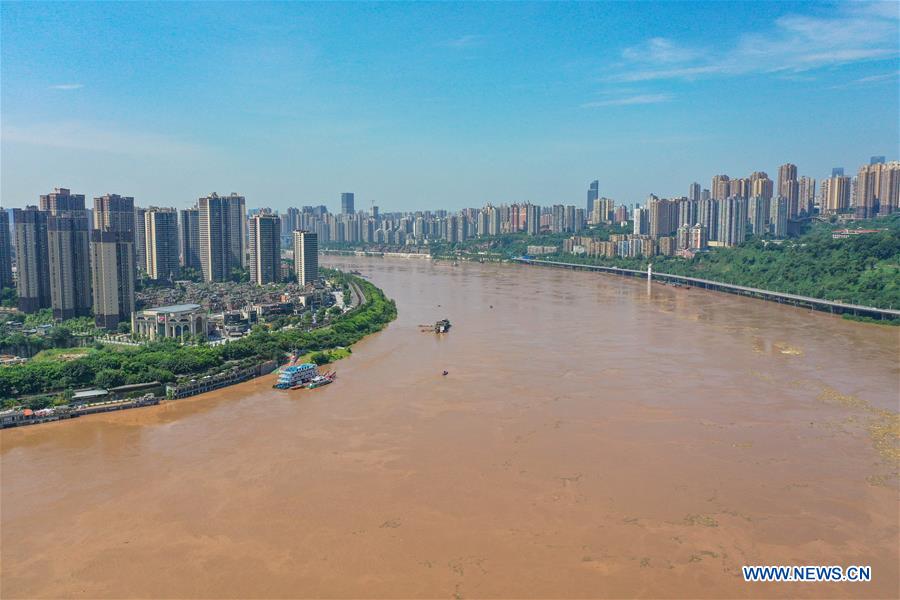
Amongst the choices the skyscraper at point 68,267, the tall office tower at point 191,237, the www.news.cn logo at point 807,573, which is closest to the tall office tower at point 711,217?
the tall office tower at point 191,237

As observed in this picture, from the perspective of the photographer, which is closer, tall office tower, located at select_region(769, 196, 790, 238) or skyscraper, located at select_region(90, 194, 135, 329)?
skyscraper, located at select_region(90, 194, 135, 329)

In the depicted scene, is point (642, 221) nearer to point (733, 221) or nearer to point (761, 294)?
point (733, 221)

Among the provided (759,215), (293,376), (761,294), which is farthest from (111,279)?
(759,215)

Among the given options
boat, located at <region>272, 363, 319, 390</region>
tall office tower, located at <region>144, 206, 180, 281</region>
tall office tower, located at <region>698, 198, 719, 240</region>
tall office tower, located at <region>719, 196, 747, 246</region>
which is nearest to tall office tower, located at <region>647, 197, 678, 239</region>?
tall office tower, located at <region>698, 198, 719, 240</region>

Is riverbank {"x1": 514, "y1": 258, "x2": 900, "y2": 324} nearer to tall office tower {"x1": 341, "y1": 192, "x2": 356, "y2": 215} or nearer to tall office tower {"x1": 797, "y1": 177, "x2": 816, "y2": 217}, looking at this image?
tall office tower {"x1": 797, "y1": 177, "x2": 816, "y2": 217}

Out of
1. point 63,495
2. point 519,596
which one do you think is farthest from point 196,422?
point 519,596

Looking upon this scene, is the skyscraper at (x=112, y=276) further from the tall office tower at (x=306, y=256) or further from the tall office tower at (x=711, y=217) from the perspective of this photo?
the tall office tower at (x=711, y=217)
